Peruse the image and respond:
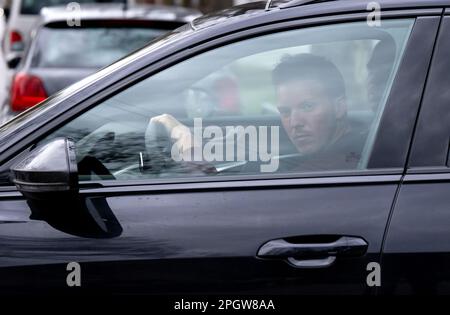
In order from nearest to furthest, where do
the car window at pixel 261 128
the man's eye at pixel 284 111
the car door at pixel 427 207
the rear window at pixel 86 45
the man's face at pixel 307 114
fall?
the car door at pixel 427 207, the car window at pixel 261 128, the man's face at pixel 307 114, the man's eye at pixel 284 111, the rear window at pixel 86 45

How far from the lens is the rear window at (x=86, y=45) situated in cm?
800

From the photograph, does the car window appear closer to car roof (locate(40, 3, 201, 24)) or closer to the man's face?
the man's face

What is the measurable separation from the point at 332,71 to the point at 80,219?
2.86 feet

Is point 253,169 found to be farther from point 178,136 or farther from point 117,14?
point 117,14

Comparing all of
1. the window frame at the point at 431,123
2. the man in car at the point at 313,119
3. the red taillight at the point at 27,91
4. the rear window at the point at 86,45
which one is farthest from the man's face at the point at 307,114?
the rear window at the point at 86,45

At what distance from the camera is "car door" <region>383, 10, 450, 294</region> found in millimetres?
2676

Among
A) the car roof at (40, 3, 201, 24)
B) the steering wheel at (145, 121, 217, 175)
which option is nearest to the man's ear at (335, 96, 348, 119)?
the steering wheel at (145, 121, 217, 175)

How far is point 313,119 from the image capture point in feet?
10.3

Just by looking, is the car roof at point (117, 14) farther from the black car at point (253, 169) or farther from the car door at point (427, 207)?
the car door at point (427, 207)

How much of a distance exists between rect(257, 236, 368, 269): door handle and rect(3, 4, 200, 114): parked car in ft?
17.3

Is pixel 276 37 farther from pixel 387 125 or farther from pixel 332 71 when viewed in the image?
pixel 387 125

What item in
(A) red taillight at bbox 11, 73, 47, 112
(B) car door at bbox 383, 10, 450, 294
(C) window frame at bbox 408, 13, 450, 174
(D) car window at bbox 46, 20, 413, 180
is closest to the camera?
(B) car door at bbox 383, 10, 450, 294

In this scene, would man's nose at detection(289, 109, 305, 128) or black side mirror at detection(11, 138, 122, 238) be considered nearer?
black side mirror at detection(11, 138, 122, 238)

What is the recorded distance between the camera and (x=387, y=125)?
2859 millimetres
